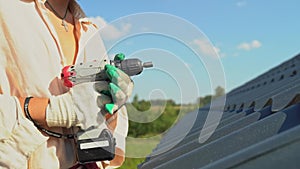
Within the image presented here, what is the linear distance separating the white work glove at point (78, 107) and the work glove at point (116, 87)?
2 cm

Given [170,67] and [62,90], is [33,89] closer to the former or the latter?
[62,90]

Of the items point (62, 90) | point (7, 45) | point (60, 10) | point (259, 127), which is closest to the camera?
point (259, 127)

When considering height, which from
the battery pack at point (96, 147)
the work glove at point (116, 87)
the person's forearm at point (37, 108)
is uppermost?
the work glove at point (116, 87)

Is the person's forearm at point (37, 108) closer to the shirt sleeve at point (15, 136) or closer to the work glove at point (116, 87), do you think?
the shirt sleeve at point (15, 136)

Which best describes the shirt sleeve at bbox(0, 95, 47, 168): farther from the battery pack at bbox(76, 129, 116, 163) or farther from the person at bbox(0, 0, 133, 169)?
the battery pack at bbox(76, 129, 116, 163)

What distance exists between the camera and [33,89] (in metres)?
1.21

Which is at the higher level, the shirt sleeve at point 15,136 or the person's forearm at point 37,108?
the person's forearm at point 37,108

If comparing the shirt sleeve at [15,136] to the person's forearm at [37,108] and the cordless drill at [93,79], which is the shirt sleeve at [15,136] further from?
the cordless drill at [93,79]

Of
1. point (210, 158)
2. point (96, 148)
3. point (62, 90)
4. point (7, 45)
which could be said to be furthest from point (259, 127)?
point (7, 45)

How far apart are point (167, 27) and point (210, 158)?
0.36m

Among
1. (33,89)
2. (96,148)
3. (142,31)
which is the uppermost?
(142,31)

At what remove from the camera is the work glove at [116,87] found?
1.14 m

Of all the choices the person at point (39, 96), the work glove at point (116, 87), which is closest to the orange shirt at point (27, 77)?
the person at point (39, 96)

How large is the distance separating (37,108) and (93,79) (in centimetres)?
17
